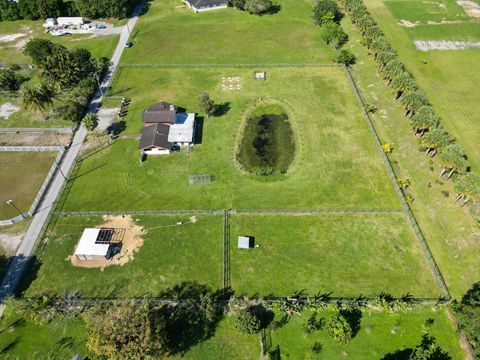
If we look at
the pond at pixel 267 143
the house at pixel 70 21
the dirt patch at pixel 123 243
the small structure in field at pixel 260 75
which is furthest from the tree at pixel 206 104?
the house at pixel 70 21

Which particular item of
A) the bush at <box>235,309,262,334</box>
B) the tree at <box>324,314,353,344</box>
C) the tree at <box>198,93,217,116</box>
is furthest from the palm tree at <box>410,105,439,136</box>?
the bush at <box>235,309,262,334</box>

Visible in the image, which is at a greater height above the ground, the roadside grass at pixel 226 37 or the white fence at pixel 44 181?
the roadside grass at pixel 226 37

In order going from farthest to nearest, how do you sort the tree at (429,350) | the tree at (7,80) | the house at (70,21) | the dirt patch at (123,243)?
the house at (70,21)
the tree at (7,80)
the dirt patch at (123,243)
the tree at (429,350)

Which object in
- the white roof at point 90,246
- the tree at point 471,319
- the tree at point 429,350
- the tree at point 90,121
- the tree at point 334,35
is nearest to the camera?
the tree at point 429,350

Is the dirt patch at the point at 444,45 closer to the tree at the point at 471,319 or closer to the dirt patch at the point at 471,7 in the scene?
the dirt patch at the point at 471,7

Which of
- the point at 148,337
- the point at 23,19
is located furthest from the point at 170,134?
the point at 23,19

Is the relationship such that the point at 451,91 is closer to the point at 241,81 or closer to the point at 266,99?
the point at 266,99
